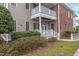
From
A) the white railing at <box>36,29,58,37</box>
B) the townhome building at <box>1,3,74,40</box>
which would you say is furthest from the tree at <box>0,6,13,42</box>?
the white railing at <box>36,29,58,37</box>

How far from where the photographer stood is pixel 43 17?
4586mm

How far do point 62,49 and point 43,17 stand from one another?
19.1 inches

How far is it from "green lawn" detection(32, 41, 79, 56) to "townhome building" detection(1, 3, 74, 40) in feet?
0.39

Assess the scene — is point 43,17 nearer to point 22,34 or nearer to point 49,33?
point 49,33

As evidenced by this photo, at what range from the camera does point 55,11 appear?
4.61 meters

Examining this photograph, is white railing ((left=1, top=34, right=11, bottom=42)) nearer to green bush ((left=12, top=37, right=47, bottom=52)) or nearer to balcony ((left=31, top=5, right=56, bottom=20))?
green bush ((left=12, top=37, right=47, bottom=52))

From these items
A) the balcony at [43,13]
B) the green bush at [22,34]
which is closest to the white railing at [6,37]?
the green bush at [22,34]

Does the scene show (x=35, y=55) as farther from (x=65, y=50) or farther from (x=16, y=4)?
(x=16, y=4)

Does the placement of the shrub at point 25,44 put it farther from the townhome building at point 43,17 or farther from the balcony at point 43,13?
the balcony at point 43,13

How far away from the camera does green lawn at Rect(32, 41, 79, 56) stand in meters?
4.50

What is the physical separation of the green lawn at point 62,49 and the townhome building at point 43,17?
4.6 inches

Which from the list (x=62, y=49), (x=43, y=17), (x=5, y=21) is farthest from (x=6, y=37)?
(x=62, y=49)

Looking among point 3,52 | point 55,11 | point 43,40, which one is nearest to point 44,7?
point 55,11

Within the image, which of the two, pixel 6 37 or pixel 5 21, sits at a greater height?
pixel 5 21
